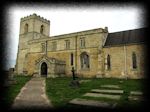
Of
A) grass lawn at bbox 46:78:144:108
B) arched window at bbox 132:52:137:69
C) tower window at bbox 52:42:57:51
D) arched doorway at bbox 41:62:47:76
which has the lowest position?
grass lawn at bbox 46:78:144:108

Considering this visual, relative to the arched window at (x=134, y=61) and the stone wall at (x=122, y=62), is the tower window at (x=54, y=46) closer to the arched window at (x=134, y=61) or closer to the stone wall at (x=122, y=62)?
the stone wall at (x=122, y=62)

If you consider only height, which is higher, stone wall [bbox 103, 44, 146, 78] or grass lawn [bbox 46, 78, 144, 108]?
stone wall [bbox 103, 44, 146, 78]

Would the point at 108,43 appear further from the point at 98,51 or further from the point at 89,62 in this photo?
the point at 89,62

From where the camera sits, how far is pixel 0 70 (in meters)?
3.35

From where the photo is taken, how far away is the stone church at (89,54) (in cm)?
2516

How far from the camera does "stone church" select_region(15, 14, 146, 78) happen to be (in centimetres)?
2516

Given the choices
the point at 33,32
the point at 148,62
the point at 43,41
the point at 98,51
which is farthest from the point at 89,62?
the point at 148,62

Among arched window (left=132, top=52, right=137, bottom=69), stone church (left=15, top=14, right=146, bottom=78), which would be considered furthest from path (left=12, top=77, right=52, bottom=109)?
arched window (left=132, top=52, right=137, bottom=69)

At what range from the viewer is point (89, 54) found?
29297mm

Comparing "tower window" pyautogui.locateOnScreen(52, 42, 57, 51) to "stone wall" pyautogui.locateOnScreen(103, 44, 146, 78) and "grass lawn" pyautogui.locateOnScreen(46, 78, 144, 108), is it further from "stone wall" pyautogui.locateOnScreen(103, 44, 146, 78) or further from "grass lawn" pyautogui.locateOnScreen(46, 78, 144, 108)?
"grass lawn" pyautogui.locateOnScreen(46, 78, 144, 108)

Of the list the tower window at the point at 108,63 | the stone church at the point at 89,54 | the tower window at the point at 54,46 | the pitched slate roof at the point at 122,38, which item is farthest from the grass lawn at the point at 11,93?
the pitched slate roof at the point at 122,38

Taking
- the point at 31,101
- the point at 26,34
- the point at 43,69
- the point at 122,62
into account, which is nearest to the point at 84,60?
the point at 122,62

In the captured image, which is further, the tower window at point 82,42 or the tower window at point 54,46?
the tower window at point 54,46

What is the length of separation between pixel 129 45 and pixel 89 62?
766 cm
